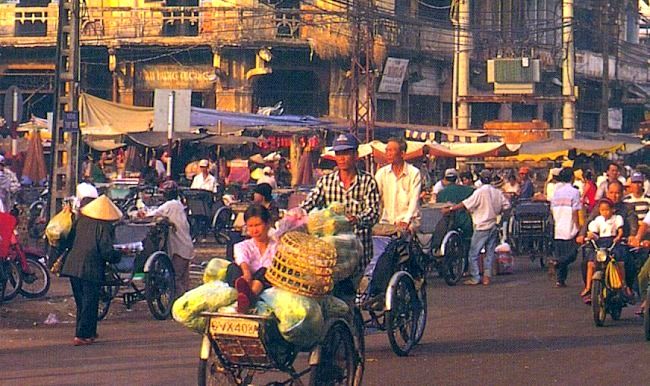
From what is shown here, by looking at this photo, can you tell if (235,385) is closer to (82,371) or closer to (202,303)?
(202,303)

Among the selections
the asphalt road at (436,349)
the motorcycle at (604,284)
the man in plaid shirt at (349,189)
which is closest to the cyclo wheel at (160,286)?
the asphalt road at (436,349)

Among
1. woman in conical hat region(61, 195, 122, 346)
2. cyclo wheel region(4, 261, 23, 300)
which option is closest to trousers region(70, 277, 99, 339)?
woman in conical hat region(61, 195, 122, 346)

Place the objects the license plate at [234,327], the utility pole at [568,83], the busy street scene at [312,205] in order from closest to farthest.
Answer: the license plate at [234,327] → the busy street scene at [312,205] → the utility pole at [568,83]

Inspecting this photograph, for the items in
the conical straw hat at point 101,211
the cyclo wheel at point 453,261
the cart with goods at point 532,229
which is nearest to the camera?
the conical straw hat at point 101,211

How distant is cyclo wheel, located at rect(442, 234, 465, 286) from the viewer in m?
17.7

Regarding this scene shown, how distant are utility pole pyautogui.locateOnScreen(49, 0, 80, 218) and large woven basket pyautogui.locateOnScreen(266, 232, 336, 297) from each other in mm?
11269

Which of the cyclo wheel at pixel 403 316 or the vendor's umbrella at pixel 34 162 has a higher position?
the vendor's umbrella at pixel 34 162

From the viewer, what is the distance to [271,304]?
7.54m

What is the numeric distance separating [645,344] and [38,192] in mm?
17617

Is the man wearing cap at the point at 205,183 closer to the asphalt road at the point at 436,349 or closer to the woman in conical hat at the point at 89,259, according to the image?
the asphalt road at the point at 436,349

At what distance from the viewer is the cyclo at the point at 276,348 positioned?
7.38 metres

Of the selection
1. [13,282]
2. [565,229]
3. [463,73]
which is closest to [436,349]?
[13,282]

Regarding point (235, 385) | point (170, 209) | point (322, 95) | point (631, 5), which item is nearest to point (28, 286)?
point (170, 209)

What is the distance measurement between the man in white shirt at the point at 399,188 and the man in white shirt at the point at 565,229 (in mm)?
6249
